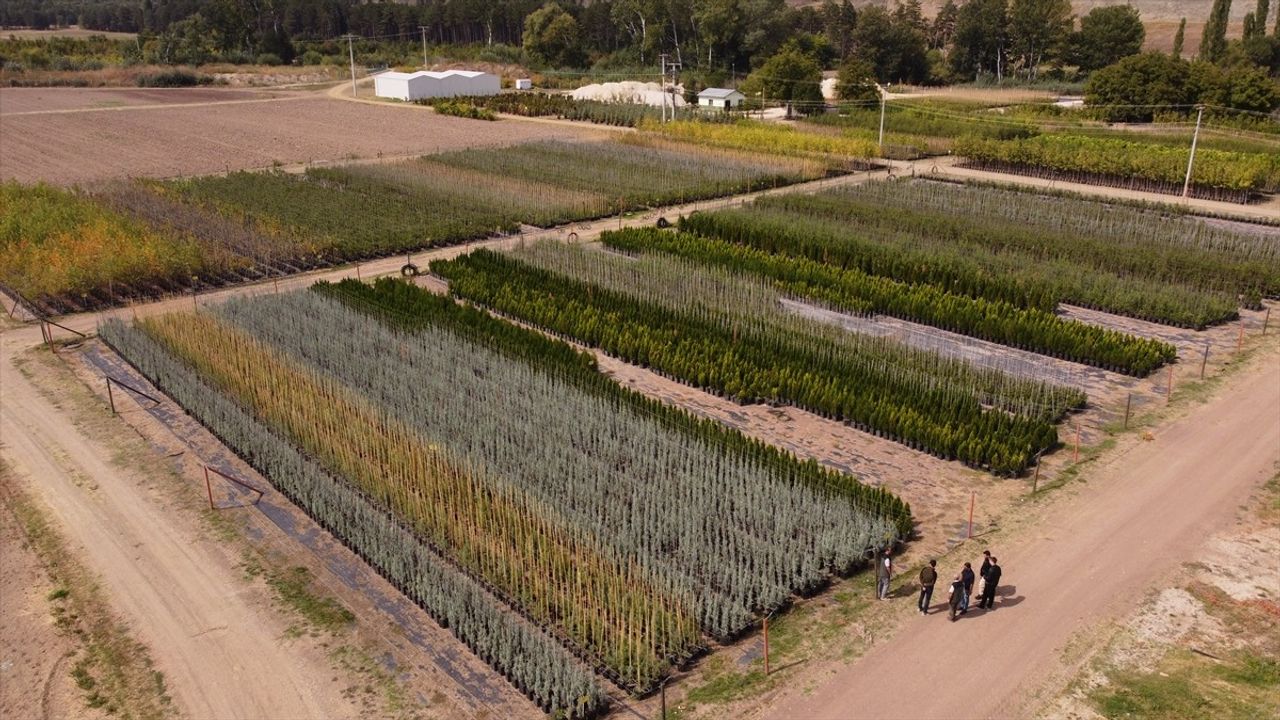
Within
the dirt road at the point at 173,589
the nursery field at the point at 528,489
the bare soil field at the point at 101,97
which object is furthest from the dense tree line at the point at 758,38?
the dirt road at the point at 173,589

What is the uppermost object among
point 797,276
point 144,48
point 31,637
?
point 144,48

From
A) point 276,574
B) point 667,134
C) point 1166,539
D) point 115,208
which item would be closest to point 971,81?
point 667,134

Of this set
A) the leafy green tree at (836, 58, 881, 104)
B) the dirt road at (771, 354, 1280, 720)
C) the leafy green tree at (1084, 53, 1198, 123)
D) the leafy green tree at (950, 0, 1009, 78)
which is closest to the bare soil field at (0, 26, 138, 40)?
the leafy green tree at (950, 0, 1009, 78)

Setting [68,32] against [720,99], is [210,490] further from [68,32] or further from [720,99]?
[68,32]

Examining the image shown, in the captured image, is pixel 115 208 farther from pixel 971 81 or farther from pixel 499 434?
pixel 971 81

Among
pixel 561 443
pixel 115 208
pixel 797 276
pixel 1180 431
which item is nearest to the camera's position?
pixel 561 443

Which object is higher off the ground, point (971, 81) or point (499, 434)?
point (971, 81)

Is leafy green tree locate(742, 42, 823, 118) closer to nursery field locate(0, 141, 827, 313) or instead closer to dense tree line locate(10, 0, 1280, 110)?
dense tree line locate(10, 0, 1280, 110)

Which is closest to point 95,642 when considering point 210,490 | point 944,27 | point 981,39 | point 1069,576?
point 210,490
